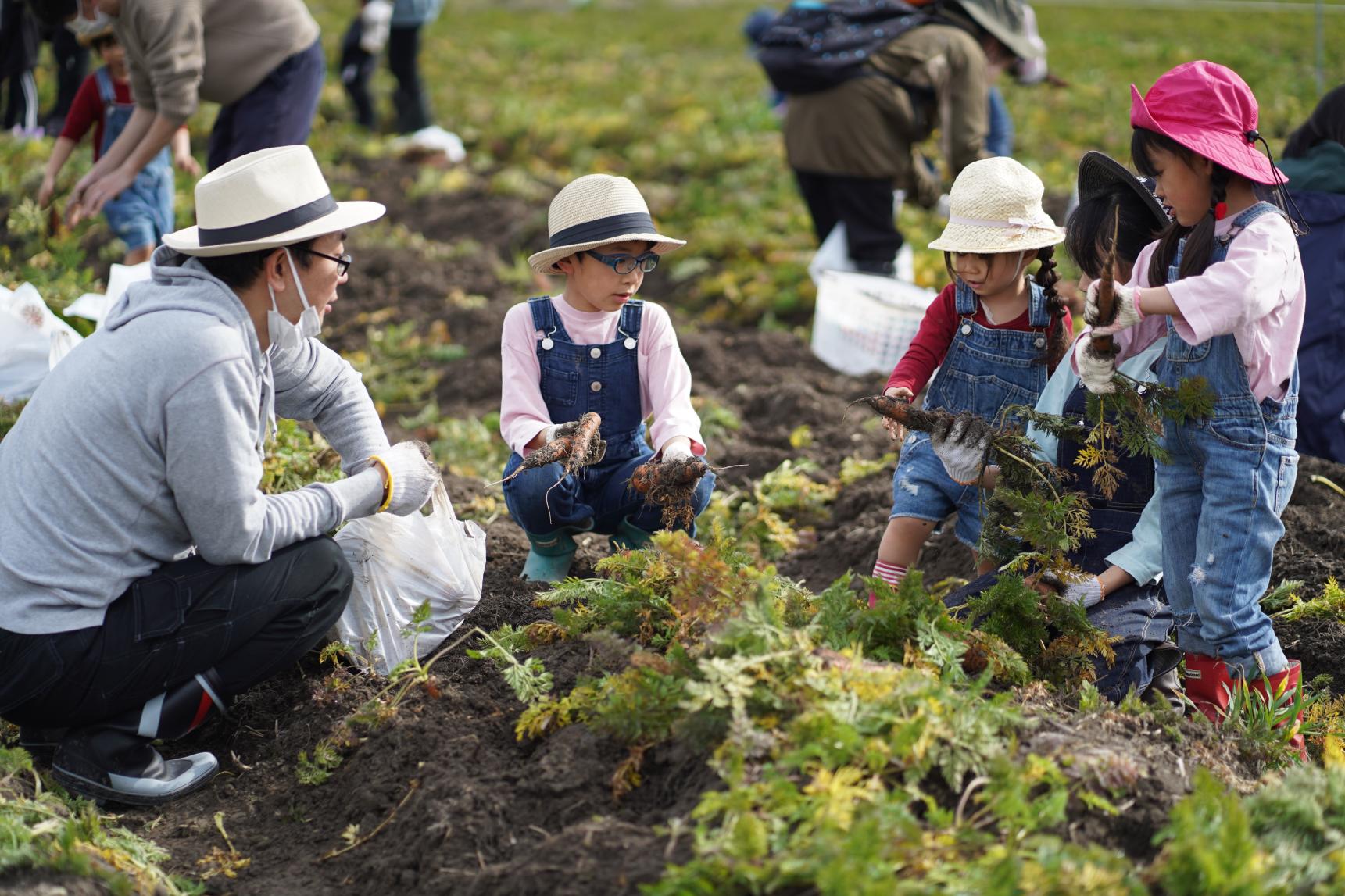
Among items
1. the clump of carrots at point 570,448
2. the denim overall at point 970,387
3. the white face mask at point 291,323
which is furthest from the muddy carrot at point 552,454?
the denim overall at point 970,387

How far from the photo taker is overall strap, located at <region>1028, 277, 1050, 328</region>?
3.61 m

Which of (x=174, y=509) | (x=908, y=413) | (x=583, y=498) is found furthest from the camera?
(x=583, y=498)

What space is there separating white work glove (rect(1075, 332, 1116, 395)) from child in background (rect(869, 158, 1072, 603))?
376 mm

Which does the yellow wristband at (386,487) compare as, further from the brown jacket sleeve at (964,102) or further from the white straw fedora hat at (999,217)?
the brown jacket sleeve at (964,102)

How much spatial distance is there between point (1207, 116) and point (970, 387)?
3.35 ft

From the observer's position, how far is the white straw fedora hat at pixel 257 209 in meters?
3.03

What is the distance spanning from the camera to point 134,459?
296 cm

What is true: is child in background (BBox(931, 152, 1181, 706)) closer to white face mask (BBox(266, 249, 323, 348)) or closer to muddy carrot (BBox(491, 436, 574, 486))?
Result: muddy carrot (BBox(491, 436, 574, 486))

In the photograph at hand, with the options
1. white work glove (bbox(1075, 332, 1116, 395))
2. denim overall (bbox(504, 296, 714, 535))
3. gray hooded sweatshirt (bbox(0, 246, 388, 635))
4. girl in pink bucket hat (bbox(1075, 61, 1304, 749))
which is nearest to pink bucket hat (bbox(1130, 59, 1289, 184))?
girl in pink bucket hat (bbox(1075, 61, 1304, 749))

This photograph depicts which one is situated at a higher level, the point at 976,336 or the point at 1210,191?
the point at 1210,191

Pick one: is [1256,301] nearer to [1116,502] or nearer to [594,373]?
[1116,502]

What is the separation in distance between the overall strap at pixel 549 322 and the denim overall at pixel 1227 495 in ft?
5.62

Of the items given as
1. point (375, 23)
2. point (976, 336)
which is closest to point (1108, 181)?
point (976, 336)

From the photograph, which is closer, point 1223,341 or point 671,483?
point 1223,341
